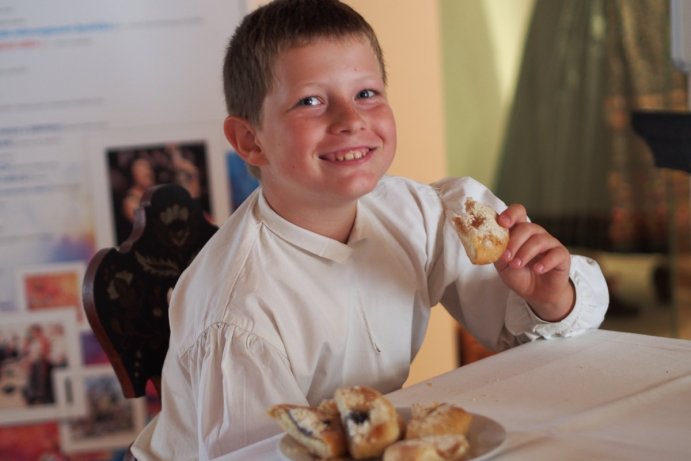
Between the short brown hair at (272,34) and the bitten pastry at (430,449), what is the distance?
1.99 ft

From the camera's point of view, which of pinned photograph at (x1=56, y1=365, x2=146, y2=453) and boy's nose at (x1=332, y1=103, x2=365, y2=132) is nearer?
boy's nose at (x1=332, y1=103, x2=365, y2=132)

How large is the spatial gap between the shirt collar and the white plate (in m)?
0.44

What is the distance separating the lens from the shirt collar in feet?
4.14

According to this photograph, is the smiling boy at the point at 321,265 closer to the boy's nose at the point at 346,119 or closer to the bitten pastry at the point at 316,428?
the boy's nose at the point at 346,119

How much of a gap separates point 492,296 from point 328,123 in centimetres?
33

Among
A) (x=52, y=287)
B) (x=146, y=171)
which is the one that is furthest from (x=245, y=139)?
(x=52, y=287)

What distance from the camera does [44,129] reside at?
88.3 inches

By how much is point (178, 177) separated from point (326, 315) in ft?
3.71

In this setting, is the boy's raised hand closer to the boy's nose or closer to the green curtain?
the boy's nose

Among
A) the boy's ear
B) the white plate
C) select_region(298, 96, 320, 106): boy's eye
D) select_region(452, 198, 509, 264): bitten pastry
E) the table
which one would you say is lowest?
the table

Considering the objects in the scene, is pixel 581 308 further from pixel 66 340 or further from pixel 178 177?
pixel 66 340

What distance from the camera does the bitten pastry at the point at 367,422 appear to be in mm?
797

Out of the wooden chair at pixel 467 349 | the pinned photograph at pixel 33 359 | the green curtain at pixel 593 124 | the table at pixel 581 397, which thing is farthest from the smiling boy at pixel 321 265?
the green curtain at pixel 593 124

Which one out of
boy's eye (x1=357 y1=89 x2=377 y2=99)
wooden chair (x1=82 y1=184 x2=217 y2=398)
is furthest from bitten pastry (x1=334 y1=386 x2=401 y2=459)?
wooden chair (x1=82 y1=184 x2=217 y2=398)
